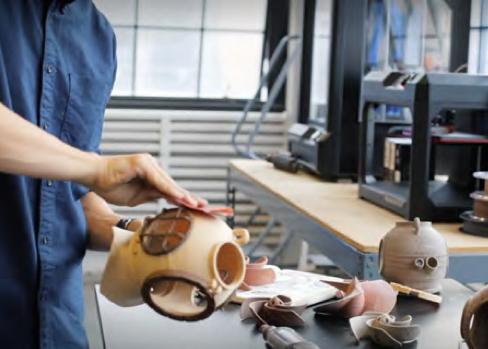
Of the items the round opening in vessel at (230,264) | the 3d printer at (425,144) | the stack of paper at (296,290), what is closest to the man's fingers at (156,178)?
the round opening in vessel at (230,264)

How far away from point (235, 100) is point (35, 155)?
179 inches

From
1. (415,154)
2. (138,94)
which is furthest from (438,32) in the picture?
(138,94)

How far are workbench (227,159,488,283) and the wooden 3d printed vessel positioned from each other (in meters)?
1.26

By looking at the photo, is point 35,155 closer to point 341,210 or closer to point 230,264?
point 230,264

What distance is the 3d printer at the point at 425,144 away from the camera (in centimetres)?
272

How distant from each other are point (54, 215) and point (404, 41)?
3.36 meters

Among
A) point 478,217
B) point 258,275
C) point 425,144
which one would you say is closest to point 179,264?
point 258,275

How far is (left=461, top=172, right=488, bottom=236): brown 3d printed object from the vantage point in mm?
2504

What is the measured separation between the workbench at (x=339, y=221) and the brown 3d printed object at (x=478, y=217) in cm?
2

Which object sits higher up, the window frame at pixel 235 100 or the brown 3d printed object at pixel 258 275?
the window frame at pixel 235 100

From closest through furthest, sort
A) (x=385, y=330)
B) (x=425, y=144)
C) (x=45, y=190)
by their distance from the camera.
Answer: (x=45, y=190)
(x=385, y=330)
(x=425, y=144)

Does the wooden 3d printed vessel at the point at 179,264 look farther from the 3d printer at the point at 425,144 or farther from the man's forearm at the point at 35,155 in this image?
the 3d printer at the point at 425,144

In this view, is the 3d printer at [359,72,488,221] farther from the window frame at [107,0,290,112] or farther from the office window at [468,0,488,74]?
the window frame at [107,0,290,112]

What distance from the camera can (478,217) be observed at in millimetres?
2576
